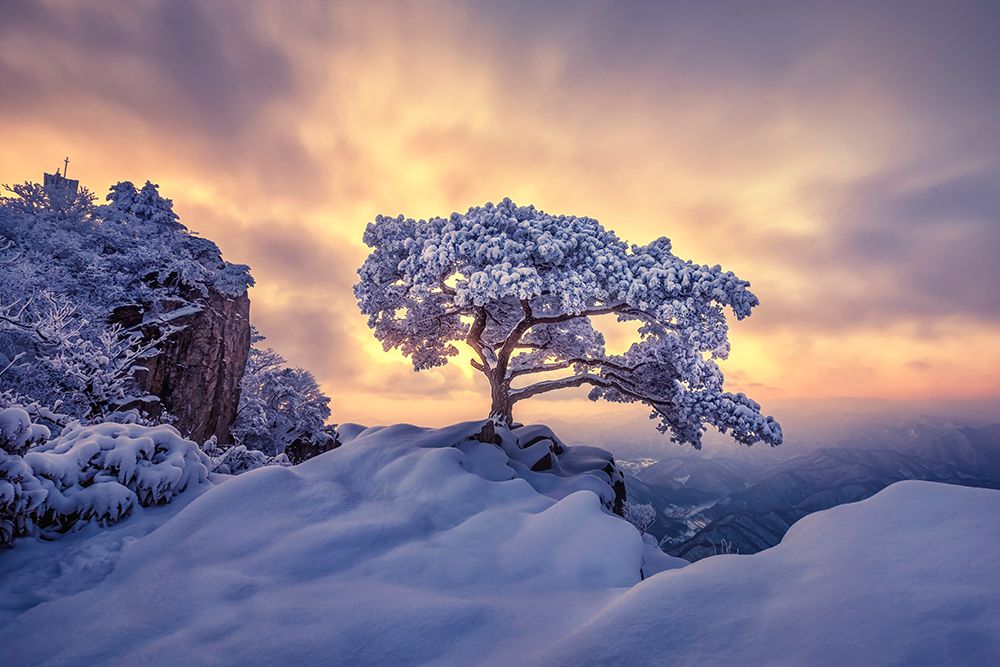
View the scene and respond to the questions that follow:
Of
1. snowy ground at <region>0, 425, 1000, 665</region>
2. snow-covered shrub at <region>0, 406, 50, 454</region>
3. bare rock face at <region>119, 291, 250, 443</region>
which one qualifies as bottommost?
snowy ground at <region>0, 425, 1000, 665</region>

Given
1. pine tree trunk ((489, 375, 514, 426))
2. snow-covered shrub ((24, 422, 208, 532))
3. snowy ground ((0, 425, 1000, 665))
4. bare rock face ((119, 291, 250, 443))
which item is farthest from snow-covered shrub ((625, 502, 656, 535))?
snow-covered shrub ((24, 422, 208, 532))

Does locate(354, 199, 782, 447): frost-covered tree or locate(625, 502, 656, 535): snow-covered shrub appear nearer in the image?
locate(354, 199, 782, 447): frost-covered tree

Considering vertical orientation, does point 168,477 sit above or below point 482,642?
above

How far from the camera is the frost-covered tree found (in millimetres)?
10664

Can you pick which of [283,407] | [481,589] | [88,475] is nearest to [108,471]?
[88,475]

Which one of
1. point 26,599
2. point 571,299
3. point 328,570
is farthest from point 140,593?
point 571,299

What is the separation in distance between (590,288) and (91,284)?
47.8 ft

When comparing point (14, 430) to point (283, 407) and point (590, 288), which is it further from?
point (283, 407)

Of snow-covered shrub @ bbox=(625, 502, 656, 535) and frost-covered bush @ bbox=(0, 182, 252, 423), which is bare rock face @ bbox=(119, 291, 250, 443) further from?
snow-covered shrub @ bbox=(625, 502, 656, 535)

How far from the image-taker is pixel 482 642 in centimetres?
293

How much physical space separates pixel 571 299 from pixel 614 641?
842 cm

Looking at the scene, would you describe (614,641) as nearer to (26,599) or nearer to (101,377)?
(26,599)

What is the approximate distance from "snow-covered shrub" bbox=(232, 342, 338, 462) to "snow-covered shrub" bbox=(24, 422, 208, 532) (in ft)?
37.8

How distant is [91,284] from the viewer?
11.8 metres
